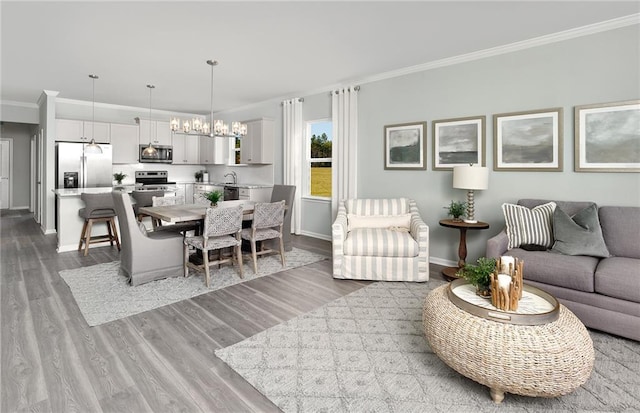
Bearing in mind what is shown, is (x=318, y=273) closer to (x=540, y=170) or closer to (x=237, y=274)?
(x=237, y=274)

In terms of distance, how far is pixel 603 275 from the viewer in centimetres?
253

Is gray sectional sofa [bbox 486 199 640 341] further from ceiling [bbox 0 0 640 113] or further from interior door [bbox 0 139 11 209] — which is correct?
interior door [bbox 0 139 11 209]

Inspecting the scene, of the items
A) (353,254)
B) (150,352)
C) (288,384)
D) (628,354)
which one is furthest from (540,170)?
(150,352)

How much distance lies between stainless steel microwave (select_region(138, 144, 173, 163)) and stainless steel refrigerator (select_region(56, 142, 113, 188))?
2.30ft

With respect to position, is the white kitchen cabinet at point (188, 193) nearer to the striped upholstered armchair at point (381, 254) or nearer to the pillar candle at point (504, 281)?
the striped upholstered armchair at point (381, 254)

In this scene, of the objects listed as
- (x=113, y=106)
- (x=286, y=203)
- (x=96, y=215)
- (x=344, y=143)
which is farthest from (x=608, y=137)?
(x=113, y=106)

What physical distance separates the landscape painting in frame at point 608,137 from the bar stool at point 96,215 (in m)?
5.73

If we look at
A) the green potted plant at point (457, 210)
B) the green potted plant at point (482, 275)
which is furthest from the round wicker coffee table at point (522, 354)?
the green potted plant at point (457, 210)

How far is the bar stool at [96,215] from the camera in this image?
4.75 meters

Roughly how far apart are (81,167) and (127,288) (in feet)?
14.5

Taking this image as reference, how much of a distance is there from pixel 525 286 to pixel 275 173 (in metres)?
5.30

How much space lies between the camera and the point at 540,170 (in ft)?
12.0

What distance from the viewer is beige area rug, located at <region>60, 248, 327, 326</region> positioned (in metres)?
2.99

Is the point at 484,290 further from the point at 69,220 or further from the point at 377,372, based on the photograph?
the point at 69,220
